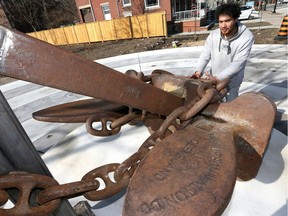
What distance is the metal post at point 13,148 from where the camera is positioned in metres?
0.71

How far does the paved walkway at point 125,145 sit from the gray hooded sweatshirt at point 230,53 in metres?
1.01

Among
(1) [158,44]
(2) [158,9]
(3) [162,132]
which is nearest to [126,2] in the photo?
(2) [158,9]

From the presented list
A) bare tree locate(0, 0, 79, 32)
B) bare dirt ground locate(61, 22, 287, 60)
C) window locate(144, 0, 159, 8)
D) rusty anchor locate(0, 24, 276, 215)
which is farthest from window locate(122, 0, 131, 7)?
rusty anchor locate(0, 24, 276, 215)

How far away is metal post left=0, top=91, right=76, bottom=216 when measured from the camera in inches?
27.8

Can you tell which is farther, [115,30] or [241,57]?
[115,30]

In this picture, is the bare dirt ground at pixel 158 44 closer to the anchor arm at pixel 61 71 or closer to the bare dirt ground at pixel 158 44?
the bare dirt ground at pixel 158 44

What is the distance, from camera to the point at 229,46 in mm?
2252

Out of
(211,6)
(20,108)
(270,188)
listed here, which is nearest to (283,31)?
(270,188)

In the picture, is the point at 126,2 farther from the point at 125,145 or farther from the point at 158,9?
the point at 125,145

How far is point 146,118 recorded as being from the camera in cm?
116

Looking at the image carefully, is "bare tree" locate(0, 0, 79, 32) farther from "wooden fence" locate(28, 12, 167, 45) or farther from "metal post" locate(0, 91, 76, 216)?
"metal post" locate(0, 91, 76, 216)

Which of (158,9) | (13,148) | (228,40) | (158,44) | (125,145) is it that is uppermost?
(13,148)

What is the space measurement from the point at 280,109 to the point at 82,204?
2.96m

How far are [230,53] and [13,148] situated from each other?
7.39 feet
